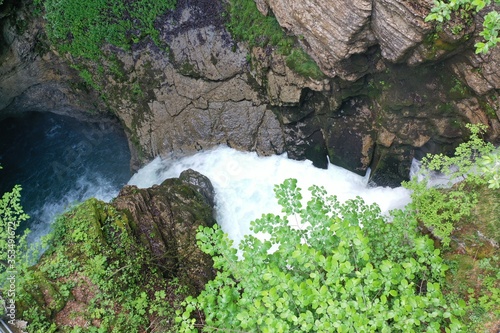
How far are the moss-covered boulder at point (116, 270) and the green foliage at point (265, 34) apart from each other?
4867 millimetres

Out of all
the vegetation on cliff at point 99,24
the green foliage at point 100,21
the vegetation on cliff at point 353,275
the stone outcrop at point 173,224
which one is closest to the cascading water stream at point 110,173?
the stone outcrop at point 173,224

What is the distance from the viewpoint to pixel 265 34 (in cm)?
1054

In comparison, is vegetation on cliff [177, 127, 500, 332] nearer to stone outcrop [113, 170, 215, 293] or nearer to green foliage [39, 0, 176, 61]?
stone outcrop [113, 170, 215, 293]

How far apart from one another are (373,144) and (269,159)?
312cm

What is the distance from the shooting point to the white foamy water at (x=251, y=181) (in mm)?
10438

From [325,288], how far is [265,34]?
8.24 meters

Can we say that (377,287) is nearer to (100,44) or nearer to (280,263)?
(280,263)

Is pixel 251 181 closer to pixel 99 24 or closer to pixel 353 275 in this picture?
pixel 99 24

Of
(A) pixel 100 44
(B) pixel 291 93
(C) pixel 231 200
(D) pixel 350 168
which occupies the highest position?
(B) pixel 291 93

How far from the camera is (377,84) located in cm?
935

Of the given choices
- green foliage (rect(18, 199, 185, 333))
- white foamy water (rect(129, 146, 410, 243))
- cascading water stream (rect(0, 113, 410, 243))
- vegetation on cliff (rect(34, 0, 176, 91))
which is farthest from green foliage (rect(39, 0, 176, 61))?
green foliage (rect(18, 199, 185, 333))

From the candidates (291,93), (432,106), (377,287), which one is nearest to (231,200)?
(291,93)

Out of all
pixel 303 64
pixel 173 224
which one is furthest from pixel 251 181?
pixel 303 64

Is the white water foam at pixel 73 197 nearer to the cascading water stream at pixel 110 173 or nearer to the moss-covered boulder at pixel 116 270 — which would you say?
the cascading water stream at pixel 110 173
